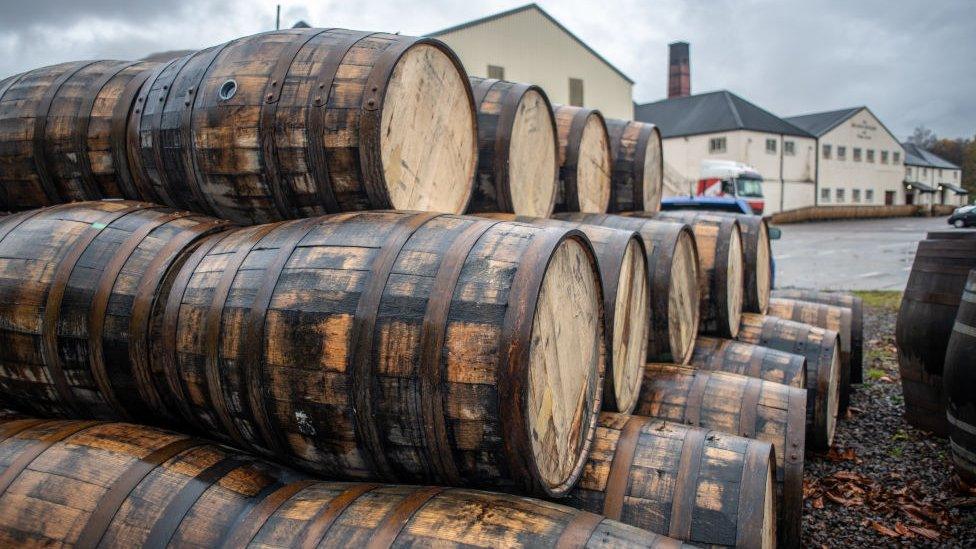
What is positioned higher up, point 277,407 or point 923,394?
point 277,407

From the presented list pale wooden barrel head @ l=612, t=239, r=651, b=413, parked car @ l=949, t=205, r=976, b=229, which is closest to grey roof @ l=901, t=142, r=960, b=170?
parked car @ l=949, t=205, r=976, b=229

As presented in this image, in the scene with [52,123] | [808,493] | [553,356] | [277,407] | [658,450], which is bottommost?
[808,493]

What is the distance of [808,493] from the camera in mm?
4375

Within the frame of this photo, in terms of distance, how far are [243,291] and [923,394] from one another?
5294mm

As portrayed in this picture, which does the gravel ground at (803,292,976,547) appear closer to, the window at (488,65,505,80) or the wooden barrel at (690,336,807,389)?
the wooden barrel at (690,336,807,389)

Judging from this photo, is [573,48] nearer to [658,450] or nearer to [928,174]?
[658,450]

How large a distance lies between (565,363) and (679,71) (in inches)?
1849

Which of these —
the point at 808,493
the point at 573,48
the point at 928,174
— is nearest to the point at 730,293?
the point at 808,493

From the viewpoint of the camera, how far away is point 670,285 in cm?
421

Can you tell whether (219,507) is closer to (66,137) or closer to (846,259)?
(66,137)

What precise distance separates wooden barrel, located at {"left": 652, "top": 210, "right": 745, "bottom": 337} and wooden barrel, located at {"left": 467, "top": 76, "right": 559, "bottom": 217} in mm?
1294

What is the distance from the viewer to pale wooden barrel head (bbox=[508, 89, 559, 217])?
4.44 meters

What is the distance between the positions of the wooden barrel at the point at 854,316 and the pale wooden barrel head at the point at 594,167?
2977 millimetres

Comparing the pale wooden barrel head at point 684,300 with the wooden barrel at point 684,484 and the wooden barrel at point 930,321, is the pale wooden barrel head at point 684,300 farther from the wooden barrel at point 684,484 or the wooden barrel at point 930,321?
the wooden barrel at point 930,321
